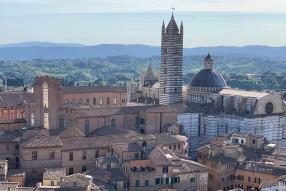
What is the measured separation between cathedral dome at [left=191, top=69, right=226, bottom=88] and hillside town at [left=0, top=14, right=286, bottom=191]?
13 cm

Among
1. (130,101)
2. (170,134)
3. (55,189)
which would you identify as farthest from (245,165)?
(130,101)

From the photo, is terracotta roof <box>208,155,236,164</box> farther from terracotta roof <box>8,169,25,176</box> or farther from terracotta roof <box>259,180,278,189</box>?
terracotta roof <box>8,169,25,176</box>

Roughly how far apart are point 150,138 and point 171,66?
23.1m

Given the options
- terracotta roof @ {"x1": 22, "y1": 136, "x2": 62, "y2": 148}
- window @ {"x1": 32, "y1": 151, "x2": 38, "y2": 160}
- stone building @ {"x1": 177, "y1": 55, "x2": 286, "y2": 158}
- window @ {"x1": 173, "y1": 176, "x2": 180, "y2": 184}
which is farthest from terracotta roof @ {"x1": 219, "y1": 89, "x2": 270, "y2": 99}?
window @ {"x1": 32, "y1": 151, "x2": 38, "y2": 160}

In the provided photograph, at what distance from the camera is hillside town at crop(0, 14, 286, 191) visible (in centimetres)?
4828

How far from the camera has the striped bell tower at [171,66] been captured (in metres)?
76.1

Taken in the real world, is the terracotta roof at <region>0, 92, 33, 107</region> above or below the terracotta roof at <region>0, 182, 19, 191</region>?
above

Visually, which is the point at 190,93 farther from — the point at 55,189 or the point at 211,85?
the point at 55,189

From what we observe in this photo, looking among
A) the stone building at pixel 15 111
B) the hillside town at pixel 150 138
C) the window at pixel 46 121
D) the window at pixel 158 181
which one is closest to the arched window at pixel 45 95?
the hillside town at pixel 150 138

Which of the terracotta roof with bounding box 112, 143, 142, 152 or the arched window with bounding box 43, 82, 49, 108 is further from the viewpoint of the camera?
the arched window with bounding box 43, 82, 49, 108

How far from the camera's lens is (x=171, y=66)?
251 ft

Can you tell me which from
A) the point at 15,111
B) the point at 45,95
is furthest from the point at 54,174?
the point at 15,111

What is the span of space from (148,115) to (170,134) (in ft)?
11.9

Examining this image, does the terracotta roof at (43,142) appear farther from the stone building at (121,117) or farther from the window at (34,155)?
the stone building at (121,117)
